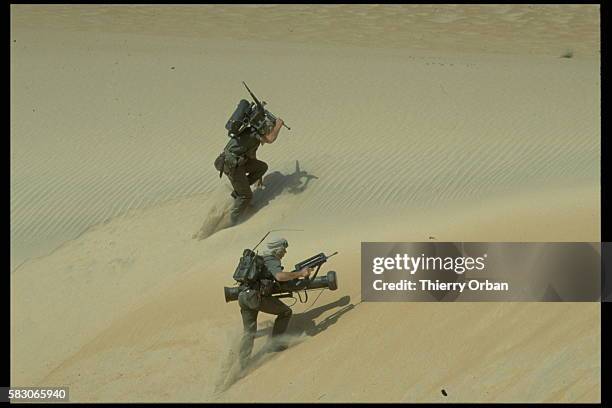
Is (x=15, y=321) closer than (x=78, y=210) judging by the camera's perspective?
Yes

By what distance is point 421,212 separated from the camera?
13445 mm

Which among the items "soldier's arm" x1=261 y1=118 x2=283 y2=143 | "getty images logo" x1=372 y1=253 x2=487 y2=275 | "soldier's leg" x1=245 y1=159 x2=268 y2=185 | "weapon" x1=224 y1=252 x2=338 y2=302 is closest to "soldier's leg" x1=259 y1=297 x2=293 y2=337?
"weapon" x1=224 y1=252 x2=338 y2=302

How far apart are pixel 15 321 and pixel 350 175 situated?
4.92 m

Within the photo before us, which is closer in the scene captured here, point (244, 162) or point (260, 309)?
point (260, 309)

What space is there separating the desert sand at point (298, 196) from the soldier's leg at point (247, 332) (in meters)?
0.17

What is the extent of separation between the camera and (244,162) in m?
13.3

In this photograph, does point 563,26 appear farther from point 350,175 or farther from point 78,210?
point 78,210

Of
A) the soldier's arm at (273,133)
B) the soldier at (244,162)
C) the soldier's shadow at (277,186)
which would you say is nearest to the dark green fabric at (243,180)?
the soldier at (244,162)

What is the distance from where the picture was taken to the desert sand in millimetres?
10664

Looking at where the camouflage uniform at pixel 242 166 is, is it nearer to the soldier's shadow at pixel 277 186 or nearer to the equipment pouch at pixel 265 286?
the soldier's shadow at pixel 277 186

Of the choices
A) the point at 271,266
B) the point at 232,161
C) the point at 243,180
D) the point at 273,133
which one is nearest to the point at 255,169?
the point at 243,180

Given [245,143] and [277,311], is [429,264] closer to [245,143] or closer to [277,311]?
[277,311]

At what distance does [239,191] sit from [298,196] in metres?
0.94

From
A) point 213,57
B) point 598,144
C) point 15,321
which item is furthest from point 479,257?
point 213,57
